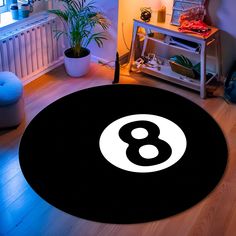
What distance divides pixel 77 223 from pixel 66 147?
686 mm

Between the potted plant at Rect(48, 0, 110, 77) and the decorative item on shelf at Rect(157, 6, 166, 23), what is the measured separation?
0.51m

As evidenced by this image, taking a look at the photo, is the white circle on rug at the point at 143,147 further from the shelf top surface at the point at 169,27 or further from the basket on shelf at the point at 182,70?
the shelf top surface at the point at 169,27

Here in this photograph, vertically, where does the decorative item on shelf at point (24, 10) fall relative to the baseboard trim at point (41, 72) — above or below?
above

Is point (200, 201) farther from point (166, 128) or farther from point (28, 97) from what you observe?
point (28, 97)

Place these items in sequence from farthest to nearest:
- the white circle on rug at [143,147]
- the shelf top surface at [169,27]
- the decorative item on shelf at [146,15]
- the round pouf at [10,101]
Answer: the decorative item on shelf at [146,15] → the shelf top surface at [169,27] → the round pouf at [10,101] → the white circle on rug at [143,147]

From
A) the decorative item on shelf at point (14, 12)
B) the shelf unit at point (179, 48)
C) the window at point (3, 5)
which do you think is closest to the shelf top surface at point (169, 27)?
the shelf unit at point (179, 48)

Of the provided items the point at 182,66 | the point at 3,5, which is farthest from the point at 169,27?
the point at 3,5

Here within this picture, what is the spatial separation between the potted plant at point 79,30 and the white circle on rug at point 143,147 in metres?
0.83

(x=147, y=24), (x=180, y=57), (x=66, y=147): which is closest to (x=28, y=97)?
(x=66, y=147)

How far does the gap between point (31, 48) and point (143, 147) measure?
1.42m

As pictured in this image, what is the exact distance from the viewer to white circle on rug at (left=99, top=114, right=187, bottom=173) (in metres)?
2.52

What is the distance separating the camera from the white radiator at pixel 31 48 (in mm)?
3109

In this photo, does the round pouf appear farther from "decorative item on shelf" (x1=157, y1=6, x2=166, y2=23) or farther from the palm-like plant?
"decorative item on shelf" (x1=157, y1=6, x2=166, y2=23)

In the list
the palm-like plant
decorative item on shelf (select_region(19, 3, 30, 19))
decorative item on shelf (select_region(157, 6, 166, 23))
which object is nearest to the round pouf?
decorative item on shelf (select_region(19, 3, 30, 19))
